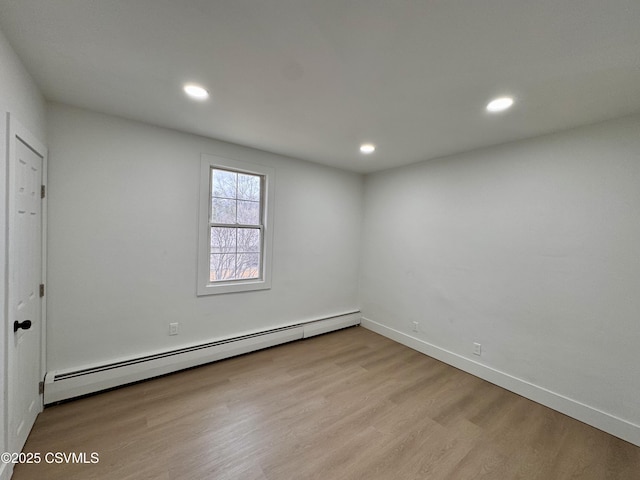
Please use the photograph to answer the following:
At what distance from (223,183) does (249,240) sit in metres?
0.76

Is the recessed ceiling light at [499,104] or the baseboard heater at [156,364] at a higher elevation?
the recessed ceiling light at [499,104]

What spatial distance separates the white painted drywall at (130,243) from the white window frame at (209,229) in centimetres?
7

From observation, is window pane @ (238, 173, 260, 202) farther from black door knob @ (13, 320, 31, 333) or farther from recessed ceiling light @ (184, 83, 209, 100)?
black door knob @ (13, 320, 31, 333)

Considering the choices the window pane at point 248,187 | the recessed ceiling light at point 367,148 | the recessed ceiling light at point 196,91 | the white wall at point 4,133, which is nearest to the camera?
the white wall at point 4,133

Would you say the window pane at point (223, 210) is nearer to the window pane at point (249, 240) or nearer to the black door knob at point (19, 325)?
the window pane at point (249, 240)

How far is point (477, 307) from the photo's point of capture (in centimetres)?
290

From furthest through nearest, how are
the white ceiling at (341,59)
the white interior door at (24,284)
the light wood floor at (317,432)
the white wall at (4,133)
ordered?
the light wood floor at (317,432)
the white interior door at (24,284)
the white wall at (4,133)
the white ceiling at (341,59)

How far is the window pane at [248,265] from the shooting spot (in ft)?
10.6

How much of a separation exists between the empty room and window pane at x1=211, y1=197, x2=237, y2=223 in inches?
1.5

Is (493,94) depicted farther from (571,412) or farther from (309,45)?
(571,412)

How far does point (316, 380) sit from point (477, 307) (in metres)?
1.96

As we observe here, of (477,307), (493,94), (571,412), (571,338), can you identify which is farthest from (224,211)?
(571,412)

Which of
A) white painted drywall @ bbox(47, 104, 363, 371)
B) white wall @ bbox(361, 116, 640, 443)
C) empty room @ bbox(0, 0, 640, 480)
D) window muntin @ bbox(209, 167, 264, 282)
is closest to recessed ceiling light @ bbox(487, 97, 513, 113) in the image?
empty room @ bbox(0, 0, 640, 480)

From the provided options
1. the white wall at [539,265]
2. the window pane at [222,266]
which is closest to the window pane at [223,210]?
the window pane at [222,266]
